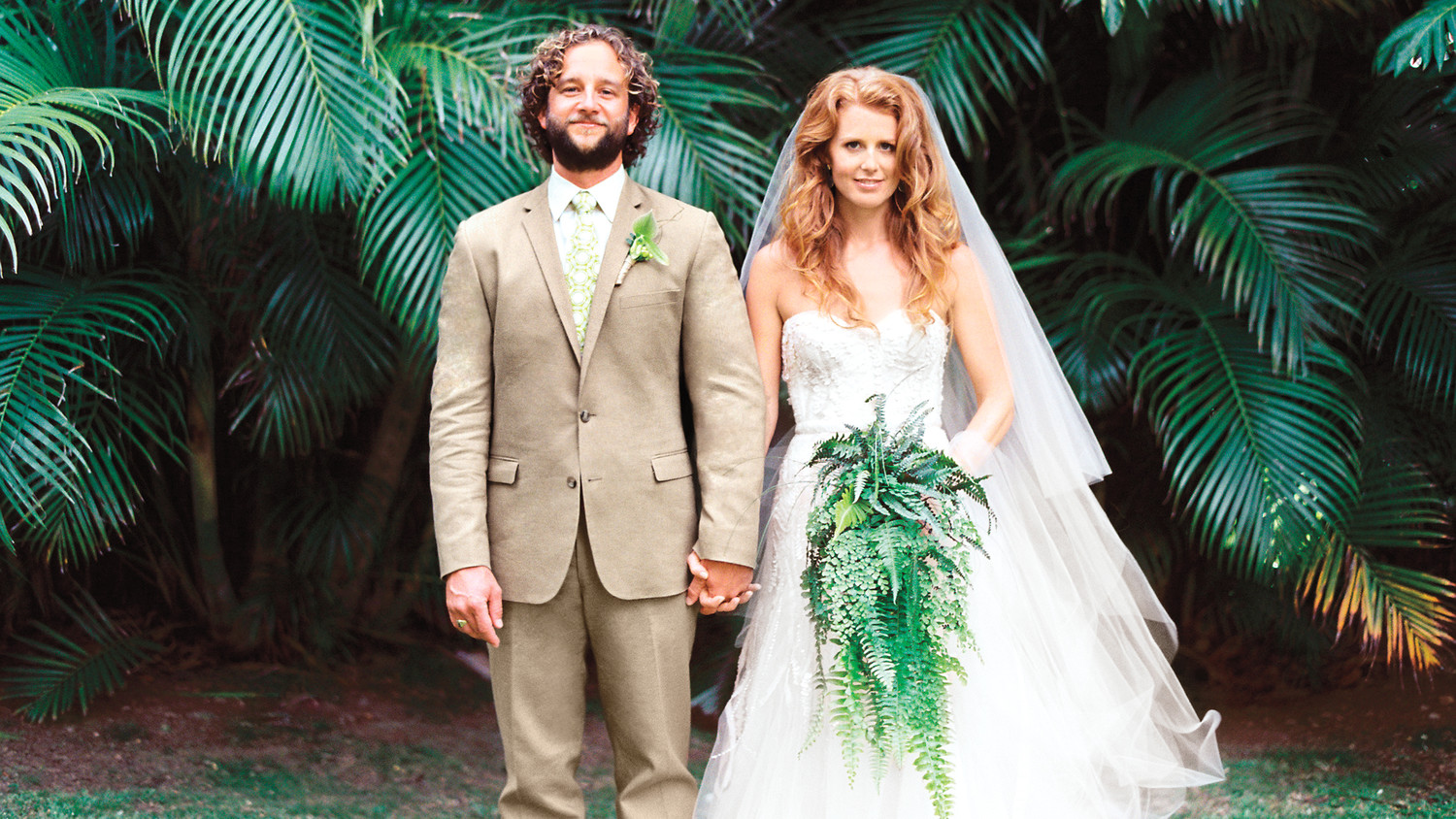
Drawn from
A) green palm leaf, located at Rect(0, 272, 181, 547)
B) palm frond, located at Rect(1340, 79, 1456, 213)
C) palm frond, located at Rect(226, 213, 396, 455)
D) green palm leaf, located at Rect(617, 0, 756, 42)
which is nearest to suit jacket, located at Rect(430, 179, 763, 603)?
green palm leaf, located at Rect(0, 272, 181, 547)

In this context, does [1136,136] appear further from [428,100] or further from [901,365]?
[428,100]

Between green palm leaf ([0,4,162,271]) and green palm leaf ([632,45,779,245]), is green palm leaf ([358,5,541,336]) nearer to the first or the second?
green palm leaf ([632,45,779,245])

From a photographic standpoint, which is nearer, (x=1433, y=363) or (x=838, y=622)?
(x=838, y=622)

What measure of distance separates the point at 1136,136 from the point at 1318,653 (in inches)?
81.2

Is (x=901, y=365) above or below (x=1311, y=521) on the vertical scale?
above

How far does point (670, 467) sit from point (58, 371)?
2.06 metres

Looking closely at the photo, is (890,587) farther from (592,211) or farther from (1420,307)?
(1420,307)

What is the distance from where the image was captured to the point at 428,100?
3646mm

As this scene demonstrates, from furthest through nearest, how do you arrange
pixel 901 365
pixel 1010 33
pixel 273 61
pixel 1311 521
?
1. pixel 1010 33
2. pixel 1311 521
3. pixel 273 61
4. pixel 901 365

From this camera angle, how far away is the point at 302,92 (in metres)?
3.34

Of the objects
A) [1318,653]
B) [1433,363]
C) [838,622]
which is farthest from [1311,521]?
[838,622]

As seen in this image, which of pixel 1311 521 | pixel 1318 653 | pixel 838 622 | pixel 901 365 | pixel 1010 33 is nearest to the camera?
pixel 838 622

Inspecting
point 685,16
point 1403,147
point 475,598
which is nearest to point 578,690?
point 475,598

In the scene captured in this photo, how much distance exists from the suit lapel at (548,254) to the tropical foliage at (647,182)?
0.89 m
